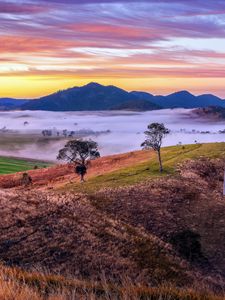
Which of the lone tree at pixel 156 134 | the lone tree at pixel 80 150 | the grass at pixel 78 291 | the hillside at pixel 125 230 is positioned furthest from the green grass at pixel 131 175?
the grass at pixel 78 291

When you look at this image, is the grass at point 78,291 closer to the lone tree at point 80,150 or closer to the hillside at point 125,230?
the hillside at point 125,230

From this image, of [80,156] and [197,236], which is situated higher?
[80,156]

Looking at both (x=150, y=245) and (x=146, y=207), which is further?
(x=146, y=207)

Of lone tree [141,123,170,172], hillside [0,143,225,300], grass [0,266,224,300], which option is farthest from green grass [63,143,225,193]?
grass [0,266,224,300]

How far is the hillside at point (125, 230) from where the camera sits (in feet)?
104

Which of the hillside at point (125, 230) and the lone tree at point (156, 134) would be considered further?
the lone tree at point (156, 134)

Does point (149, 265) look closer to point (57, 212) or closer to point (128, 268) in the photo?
point (128, 268)

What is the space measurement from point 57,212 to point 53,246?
29.6ft

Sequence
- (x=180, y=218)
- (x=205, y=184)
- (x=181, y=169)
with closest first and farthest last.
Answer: (x=180, y=218)
(x=205, y=184)
(x=181, y=169)

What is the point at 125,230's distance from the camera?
4100cm

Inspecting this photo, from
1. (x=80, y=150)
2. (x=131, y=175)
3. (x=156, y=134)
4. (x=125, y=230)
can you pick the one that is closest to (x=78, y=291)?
(x=125, y=230)

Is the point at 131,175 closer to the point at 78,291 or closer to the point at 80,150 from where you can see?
the point at 80,150

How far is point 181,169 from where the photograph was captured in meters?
68.2

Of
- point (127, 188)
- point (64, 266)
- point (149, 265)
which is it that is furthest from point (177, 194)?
point (64, 266)
